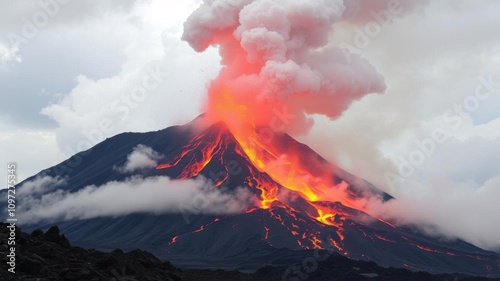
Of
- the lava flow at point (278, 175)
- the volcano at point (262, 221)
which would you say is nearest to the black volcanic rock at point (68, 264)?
the volcano at point (262, 221)

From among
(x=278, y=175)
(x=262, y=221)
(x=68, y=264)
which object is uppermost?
(x=278, y=175)

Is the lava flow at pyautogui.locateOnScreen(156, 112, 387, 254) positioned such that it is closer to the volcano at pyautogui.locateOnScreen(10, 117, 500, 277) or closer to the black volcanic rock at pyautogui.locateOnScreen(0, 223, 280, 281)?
the volcano at pyautogui.locateOnScreen(10, 117, 500, 277)

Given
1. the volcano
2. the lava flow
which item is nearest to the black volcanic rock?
the volcano

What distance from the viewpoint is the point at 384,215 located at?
538ft

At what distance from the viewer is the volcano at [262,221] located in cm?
11831

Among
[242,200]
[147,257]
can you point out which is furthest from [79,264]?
[242,200]

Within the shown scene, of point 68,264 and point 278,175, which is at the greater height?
point 278,175

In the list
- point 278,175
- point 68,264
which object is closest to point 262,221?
point 278,175

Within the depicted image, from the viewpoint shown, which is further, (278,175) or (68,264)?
(278,175)

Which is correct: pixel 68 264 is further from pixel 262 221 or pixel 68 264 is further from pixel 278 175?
pixel 278 175

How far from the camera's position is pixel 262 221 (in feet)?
420

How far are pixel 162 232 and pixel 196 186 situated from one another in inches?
599

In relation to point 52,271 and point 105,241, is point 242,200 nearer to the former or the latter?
point 105,241

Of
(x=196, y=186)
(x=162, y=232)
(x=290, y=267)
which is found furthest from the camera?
(x=196, y=186)
